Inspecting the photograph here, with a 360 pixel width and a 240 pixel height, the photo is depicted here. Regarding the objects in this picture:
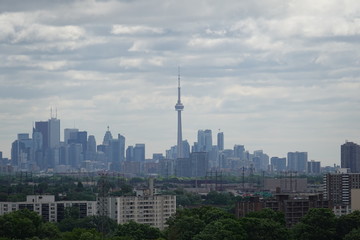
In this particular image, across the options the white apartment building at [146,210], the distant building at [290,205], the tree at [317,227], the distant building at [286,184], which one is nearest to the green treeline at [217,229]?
the tree at [317,227]

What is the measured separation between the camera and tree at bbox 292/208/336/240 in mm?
63219

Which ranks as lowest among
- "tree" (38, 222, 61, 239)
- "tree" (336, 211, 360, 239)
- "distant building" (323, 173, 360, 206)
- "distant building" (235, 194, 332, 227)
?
"tree" (38, 222, 61, 239)

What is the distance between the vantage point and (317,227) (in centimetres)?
6362

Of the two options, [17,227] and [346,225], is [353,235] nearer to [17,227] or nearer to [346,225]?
Answer: [346,225]

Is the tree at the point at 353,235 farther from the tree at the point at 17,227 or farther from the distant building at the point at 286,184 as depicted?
the distant building at the point at 286,184

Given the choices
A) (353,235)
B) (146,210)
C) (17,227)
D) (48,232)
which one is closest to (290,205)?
(146,210)

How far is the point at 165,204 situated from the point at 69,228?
27.7ft

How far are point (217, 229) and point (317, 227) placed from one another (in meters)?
6.02

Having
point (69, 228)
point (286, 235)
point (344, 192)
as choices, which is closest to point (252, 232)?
point (286, 235)

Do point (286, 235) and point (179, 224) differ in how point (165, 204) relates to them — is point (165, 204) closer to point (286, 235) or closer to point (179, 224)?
point (179, 224)

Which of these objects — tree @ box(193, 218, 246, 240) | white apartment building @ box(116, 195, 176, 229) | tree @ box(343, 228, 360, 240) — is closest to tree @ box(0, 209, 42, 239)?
tree @ box(193, 218, 246, 240)

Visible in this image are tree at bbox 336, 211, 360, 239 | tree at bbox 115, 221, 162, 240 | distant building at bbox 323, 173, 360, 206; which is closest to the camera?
tree at bbox 336, 211, 360, 239

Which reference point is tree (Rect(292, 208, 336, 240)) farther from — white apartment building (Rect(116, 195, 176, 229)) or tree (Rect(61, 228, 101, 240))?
white apartment building (Rect(116, 195, 176, 229))

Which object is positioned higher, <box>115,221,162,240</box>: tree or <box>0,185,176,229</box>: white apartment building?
<box>0,185,176,229</box>: white apartment building
